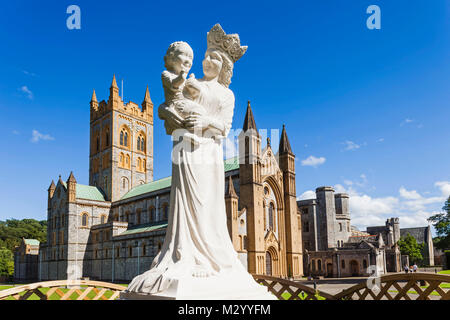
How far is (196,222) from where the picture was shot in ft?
12.5

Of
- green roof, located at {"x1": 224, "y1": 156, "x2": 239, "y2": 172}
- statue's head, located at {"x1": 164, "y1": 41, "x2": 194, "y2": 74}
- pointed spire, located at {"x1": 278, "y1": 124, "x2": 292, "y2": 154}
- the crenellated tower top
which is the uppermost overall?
the crenellated tower top

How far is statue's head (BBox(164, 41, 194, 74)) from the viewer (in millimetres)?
4188

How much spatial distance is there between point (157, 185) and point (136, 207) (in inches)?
157

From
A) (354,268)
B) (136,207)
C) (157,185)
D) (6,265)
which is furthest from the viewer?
(6,265)

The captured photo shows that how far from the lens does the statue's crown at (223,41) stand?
4430 millimetres

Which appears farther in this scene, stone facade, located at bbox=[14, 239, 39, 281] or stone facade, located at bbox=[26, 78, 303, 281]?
stone facade, located at bbox=[14, 239, 39, 281]

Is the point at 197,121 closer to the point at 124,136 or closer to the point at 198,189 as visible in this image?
the point at 198,189

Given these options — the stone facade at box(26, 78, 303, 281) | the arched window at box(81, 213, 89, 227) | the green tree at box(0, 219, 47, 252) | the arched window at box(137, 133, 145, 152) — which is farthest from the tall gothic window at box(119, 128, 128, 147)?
the green tree at box(0, 219, 47, 252)

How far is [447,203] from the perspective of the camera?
45.1 meters

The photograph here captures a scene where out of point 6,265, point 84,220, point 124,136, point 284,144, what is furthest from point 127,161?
point 6,265

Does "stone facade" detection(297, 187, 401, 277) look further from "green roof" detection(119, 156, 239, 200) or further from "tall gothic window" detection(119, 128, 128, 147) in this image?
"tall gothic window" detection(119, 128, 128, 147)

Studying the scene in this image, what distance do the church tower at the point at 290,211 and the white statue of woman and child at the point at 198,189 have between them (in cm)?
3783

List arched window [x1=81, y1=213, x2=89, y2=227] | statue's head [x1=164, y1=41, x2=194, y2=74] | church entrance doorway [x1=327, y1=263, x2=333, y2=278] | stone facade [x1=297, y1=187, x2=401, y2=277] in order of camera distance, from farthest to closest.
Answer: arched window [x1=81, y1=213, x2=89, y2=227] < church entrance doorway [x1=327, y1=263, x2=333, y2=278] < stone facade [x1=297, y1=187, x2=401, y2=277] < statue's head [x1=164, y1=41, x2=194, y2=74]
